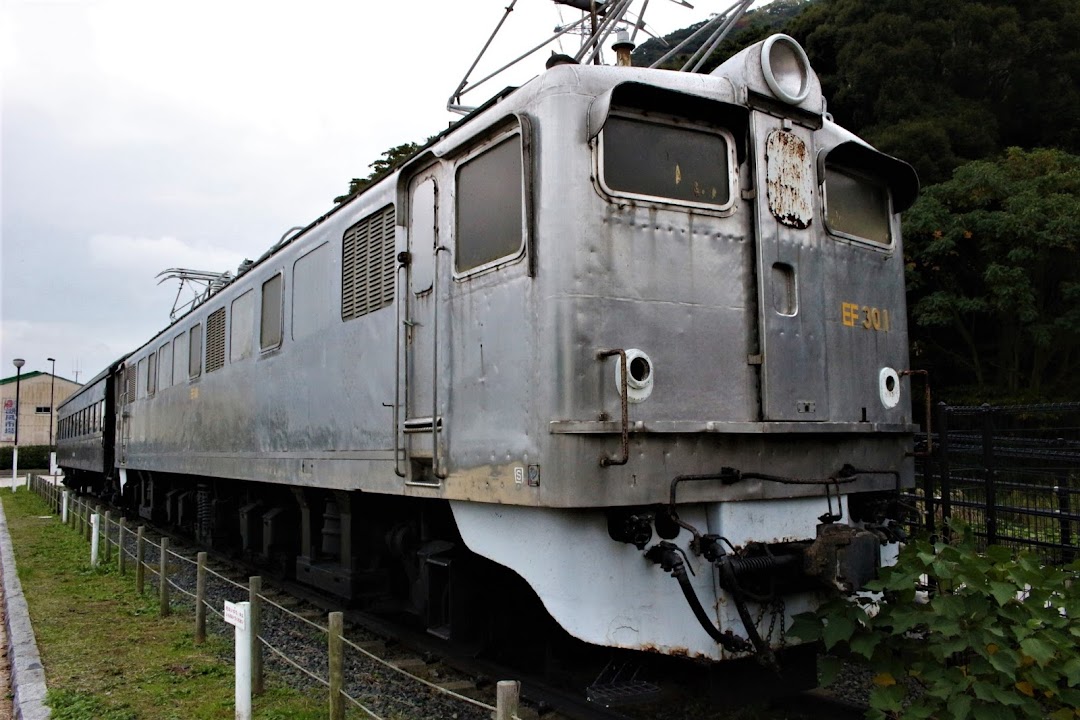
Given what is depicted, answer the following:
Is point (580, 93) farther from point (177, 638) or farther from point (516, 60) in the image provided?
point (177, 638)

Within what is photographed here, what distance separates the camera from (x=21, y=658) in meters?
6.95

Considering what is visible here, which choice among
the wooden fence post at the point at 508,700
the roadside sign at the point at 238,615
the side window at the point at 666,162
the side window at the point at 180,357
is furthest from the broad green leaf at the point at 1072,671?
the side window at the point at 180,357

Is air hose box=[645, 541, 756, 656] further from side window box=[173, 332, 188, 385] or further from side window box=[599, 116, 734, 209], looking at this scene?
side window box=[173, 332, 188, 385]

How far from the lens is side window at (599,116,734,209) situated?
471 centimetres

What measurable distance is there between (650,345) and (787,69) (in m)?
1.96

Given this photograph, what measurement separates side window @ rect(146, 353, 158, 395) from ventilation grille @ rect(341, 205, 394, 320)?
9.08m

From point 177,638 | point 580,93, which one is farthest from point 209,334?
point 580,93

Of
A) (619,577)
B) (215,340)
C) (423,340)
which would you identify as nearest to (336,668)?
(619,577)

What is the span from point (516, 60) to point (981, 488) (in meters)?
5.79

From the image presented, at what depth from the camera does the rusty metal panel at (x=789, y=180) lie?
5.11 meters

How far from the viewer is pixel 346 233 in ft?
22.9

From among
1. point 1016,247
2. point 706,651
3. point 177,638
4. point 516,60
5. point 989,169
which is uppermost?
point 989,169

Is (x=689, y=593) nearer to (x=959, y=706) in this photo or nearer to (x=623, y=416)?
(x=623, y=416)

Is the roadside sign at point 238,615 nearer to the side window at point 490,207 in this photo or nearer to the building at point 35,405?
the side window at point 490,207
